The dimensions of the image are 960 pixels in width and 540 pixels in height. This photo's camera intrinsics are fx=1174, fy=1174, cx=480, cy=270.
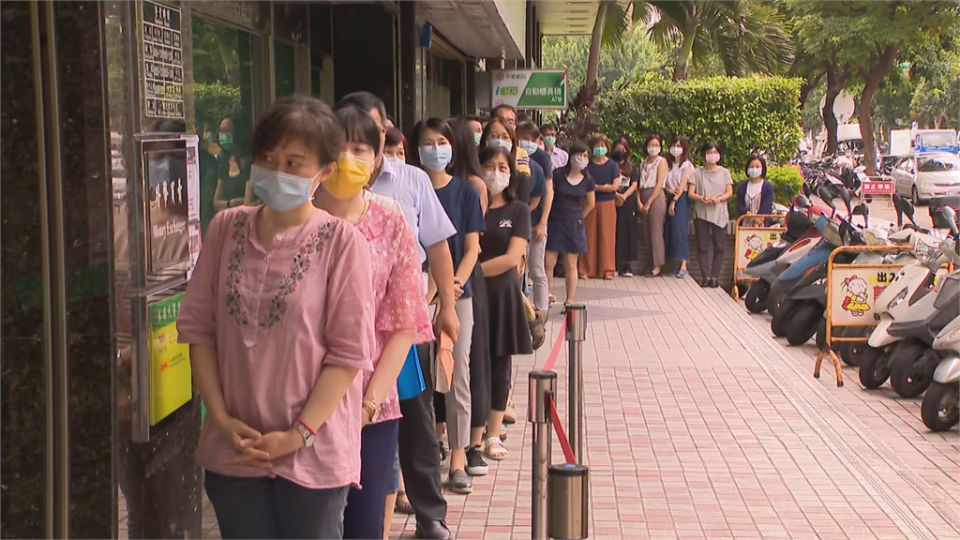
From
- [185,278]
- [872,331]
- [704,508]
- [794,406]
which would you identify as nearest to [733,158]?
[872,331]

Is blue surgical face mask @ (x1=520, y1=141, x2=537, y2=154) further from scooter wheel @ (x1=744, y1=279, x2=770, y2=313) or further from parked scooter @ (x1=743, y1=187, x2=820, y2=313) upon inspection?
scooter wheel @ (x1=744, y1=279, x2=770, y2=313)

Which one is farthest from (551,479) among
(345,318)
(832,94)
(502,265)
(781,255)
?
(832,94)

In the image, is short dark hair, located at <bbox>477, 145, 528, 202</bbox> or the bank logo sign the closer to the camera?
short dark hair, located at <bbox>477, 145, 528, 202</bbox>

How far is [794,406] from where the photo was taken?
8672 millimetres

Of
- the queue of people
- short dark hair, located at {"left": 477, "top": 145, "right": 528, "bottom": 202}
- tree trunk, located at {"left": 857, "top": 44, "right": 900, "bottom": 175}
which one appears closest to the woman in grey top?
short dark hair, located at {"left": 477, "top": 145, "right": 528, "bottom": 202}

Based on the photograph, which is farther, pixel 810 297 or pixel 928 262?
pixel 810 297

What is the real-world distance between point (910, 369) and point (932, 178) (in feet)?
107

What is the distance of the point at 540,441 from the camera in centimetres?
389

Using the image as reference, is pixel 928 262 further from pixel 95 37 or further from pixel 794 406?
pixel 95 37

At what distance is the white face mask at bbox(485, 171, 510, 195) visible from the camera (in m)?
6.92

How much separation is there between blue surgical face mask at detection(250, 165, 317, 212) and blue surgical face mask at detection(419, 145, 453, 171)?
2567mm

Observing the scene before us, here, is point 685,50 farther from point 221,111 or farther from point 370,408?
point 370,408

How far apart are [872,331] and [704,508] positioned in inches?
186

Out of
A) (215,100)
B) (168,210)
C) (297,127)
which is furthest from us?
(215,100)
